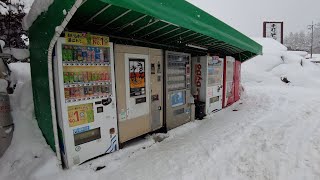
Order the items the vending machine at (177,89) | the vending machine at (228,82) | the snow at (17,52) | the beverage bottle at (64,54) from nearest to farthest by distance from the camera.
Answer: the beverage bottle at (64,54) → the snow at (17,52) → the vending machine at (177,89) → the vending machine at (228,82)

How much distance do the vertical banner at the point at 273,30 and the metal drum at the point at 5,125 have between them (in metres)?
25.7

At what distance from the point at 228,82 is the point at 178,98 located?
12.3 feet

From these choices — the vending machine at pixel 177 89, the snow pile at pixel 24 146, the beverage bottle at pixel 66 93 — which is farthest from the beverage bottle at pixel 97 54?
the vending machine at pixel 177 89

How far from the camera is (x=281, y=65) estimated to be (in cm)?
2053

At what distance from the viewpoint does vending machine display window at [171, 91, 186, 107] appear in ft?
18.8

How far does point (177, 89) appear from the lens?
19.3ft

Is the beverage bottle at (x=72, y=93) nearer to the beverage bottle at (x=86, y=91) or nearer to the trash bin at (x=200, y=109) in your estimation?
the beverage bottle at (x=86, y=91)

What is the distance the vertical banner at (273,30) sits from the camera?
2382cm

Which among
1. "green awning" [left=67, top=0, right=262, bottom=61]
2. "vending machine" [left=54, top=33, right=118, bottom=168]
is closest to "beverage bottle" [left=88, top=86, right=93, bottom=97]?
"vending machine" [left=54, top=33, right=118, bottom=168]

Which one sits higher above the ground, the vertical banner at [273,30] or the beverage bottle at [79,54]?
the vertical banner at [273,30]

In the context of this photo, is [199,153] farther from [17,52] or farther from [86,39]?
[17,52]

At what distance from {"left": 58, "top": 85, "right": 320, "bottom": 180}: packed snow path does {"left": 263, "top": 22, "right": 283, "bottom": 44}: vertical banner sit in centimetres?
2070

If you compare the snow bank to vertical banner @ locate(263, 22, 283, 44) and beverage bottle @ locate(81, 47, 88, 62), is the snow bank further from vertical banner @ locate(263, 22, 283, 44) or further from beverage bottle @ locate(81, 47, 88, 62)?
beverage bottle @ locate(81, 47, 88, 62)

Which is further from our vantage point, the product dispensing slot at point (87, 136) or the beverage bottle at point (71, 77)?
the product dispensing slot at point (87, 136)
